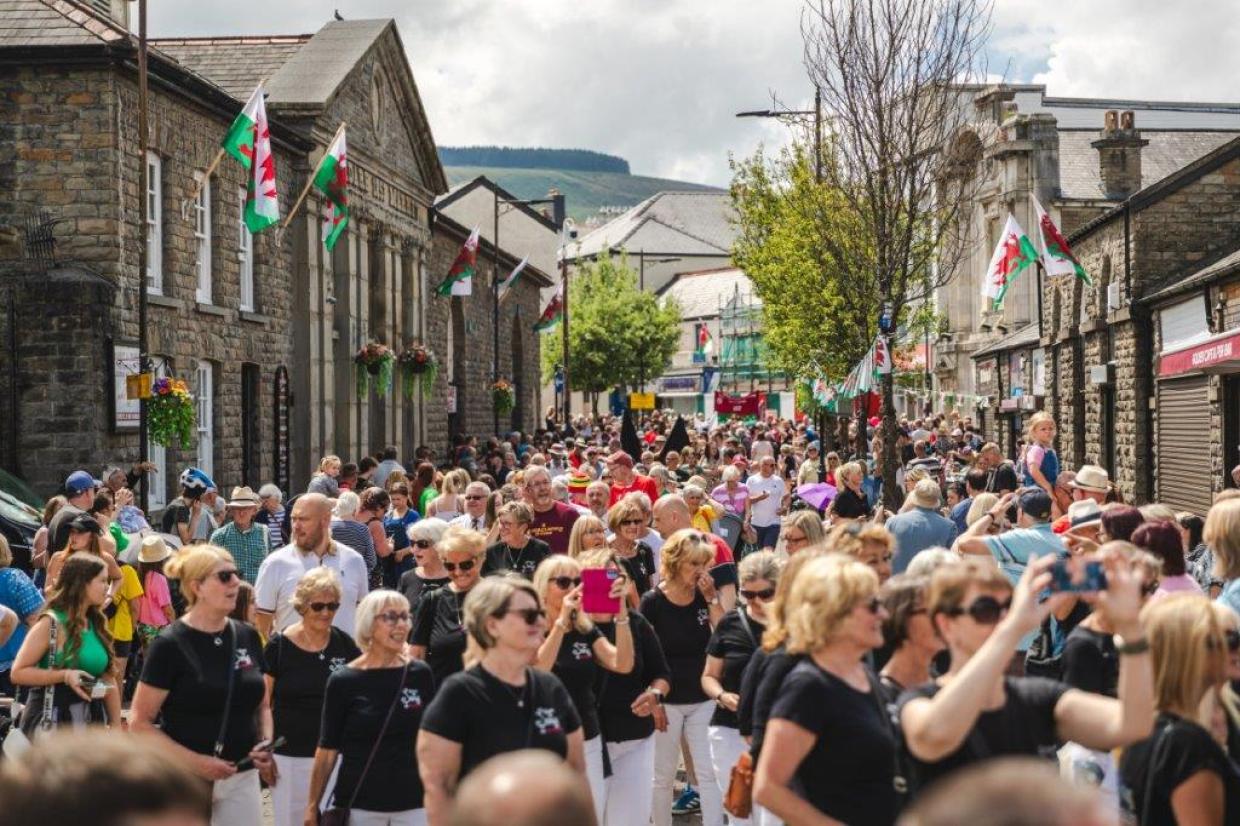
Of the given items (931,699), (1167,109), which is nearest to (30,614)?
(931,699)

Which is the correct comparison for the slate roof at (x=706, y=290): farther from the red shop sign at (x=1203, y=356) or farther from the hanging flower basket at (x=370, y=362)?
the red shop sign at (x=1203, y=356)

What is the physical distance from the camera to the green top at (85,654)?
27.1 feet

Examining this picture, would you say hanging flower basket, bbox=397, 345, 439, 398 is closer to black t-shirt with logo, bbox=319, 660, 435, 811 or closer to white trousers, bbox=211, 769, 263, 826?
white trousers, bbox=211, 769, 263, 826

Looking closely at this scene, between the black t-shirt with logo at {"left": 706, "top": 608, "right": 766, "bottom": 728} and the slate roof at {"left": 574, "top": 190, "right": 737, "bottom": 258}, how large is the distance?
111m

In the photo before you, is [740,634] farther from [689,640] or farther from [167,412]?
[167,412]

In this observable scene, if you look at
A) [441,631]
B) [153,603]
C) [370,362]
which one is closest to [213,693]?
[441,631]

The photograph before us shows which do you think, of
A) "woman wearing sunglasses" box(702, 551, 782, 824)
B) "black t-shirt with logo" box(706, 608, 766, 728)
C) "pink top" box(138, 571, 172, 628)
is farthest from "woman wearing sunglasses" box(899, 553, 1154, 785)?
"pink top" box(138, 571, 172, 628)

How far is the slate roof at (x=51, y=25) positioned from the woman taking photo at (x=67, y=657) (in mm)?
13663

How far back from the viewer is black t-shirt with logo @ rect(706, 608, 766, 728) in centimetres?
809

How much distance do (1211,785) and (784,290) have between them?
3296 cm

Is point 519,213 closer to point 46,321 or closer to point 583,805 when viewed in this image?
point 46,321

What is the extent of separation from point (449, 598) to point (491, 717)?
2.54 metres

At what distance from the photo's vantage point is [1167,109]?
6788 cm

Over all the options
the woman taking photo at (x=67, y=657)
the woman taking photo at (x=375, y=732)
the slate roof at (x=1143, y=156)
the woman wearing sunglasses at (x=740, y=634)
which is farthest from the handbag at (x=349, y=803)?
the slate roof at (x=1143, y=156)
